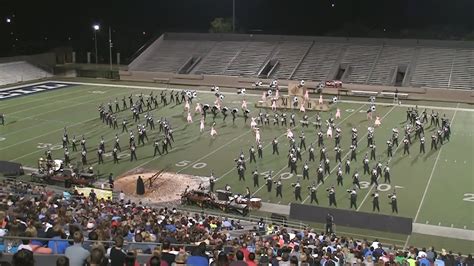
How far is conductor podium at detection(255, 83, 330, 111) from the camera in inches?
1228

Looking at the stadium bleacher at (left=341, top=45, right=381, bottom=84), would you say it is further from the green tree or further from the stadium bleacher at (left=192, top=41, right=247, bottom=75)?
the green tree

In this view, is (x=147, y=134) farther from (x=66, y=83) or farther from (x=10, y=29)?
(x=10, y=29)

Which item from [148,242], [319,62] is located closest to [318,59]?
[319,62]

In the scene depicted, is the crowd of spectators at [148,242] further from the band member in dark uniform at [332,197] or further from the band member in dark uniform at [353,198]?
the band member in dark uniform at [353,198]

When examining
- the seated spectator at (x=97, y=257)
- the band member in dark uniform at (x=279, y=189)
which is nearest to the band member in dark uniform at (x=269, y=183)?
the band member in dark uniform at (x=279, y=189)

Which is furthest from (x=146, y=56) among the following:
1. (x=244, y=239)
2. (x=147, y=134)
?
(x=244, y=239)

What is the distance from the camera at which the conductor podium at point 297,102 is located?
102 feet

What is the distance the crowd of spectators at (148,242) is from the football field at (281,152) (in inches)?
169

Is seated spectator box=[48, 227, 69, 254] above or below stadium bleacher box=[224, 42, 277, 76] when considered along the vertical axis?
above

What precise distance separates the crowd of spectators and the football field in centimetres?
430

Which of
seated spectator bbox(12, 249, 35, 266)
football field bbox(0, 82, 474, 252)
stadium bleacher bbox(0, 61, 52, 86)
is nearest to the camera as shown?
seated spectator bbox(12, 249, 35, 266)

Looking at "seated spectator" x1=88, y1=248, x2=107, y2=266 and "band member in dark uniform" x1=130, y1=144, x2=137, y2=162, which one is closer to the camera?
"seated spectator" x1=88, y1=248, x2=107, y2=266

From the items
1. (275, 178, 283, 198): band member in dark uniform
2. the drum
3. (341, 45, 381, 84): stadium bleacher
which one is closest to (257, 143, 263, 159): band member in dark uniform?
(275, 178, 283, 198): band member in dark uniform

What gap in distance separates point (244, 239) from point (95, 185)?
9359mm
